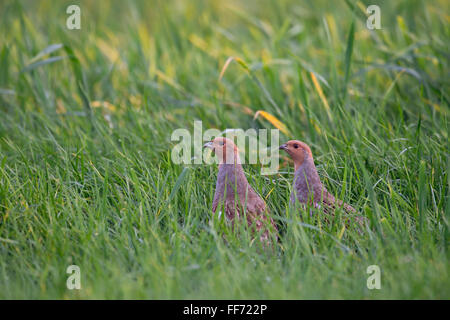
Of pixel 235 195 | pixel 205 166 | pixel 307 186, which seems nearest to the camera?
pixel 235 195

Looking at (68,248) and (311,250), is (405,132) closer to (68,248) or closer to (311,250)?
(311,250)

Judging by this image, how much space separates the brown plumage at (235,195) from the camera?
3.60m

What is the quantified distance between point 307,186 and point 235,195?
0.63 meters

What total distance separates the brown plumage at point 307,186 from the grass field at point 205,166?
0.13 meters

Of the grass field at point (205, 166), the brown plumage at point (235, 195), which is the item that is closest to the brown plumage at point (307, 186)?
the grass field at point (205, 166)

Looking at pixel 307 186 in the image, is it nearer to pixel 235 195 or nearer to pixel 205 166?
pixel 235 195

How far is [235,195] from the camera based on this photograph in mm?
3670

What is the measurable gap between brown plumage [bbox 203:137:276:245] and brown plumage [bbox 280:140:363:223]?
0.29 m

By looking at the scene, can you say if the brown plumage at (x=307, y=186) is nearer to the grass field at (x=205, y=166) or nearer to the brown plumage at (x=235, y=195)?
the grass field at (x=205, y=166)

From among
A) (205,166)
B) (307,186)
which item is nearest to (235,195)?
(307,186)

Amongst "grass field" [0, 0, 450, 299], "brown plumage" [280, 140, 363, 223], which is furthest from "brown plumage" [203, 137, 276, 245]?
"brown plumage" [280, 140, 363, 223]

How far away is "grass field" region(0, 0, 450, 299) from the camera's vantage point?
3100mm

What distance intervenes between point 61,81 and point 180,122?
1970 millimetres

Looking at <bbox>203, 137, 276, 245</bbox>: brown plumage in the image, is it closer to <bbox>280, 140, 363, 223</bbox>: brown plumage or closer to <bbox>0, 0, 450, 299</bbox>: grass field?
<bbox>0, 0, 450, 299</bbox>: grass field
